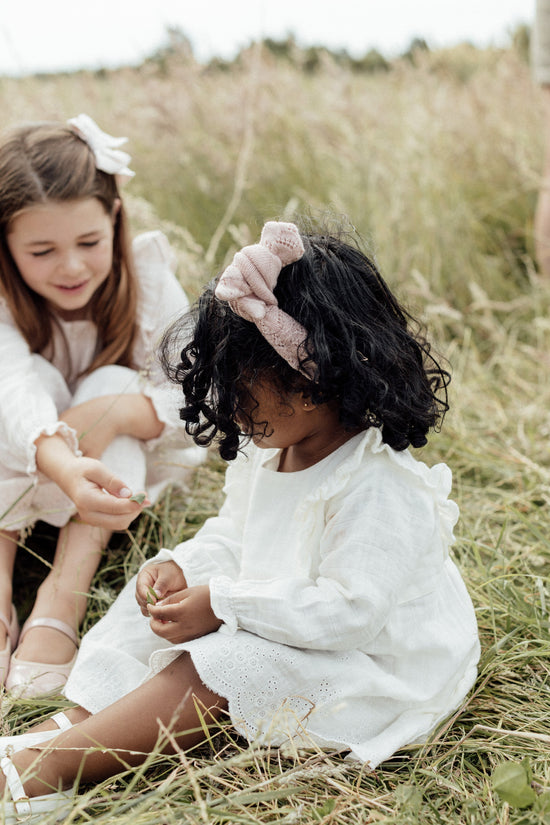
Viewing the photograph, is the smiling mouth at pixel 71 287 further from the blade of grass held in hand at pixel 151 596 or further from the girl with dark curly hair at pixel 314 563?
the blade of grass held in hand at pixel 151 596

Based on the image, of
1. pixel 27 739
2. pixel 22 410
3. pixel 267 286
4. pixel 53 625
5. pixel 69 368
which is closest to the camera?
pixel 267 286

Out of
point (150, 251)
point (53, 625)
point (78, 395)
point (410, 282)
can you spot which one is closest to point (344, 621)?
point (53, 625)

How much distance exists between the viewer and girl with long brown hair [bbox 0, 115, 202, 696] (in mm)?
1561

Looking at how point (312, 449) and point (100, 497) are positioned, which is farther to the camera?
point (100, 497)

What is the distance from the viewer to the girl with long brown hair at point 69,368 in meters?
1.56

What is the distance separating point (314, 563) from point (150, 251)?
1.06 meters

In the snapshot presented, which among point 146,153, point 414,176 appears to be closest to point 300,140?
point 414,176

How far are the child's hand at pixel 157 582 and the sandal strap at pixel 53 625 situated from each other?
10.7 inches

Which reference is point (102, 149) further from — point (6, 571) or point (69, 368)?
point (6, 571)

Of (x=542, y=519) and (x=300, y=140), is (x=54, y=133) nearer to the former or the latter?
(x=542, y=519)

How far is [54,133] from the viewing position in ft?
6.03

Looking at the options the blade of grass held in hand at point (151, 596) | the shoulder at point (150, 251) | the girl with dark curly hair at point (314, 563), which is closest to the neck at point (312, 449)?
the girl with dark curly hair at point (314, 563)

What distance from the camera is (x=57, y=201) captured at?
5.67 ft

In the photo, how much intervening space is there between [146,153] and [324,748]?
127 inches
